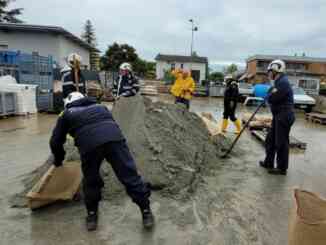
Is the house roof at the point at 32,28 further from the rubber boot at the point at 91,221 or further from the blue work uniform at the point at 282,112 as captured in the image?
the rubber boot at the point at 91,221

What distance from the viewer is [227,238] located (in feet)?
8.95

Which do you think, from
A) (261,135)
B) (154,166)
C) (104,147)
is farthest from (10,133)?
(261,135)

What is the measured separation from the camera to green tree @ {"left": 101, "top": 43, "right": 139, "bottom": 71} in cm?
4122

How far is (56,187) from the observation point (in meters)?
3.38

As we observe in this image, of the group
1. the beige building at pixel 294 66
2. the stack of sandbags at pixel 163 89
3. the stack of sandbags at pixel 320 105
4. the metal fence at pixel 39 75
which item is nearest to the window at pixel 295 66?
the beige building at pixel 294 66

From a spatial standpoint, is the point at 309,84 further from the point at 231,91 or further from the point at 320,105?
the point at 231,91

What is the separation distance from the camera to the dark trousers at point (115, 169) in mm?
2652

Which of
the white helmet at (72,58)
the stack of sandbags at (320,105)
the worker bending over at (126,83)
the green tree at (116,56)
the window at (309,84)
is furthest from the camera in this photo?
the green tree at (116,56)

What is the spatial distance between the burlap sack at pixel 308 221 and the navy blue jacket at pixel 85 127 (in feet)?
5.38

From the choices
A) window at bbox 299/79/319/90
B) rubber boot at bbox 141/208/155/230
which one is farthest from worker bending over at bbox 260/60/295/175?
window at bbox 299/79/319/90

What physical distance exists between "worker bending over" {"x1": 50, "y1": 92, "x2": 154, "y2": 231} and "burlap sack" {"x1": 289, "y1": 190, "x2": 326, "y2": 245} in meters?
1.49

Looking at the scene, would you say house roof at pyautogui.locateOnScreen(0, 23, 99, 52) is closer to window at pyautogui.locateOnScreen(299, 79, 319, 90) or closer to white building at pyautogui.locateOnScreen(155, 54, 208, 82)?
window at pyautogui.locateOnScreen(299, 79, 319, 90)

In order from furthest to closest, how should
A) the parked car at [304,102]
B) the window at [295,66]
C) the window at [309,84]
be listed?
the window at [295,66] < the window at [309,84] < the parked car at [304,102]

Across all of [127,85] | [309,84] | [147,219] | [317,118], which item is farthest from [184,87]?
[309,84]
